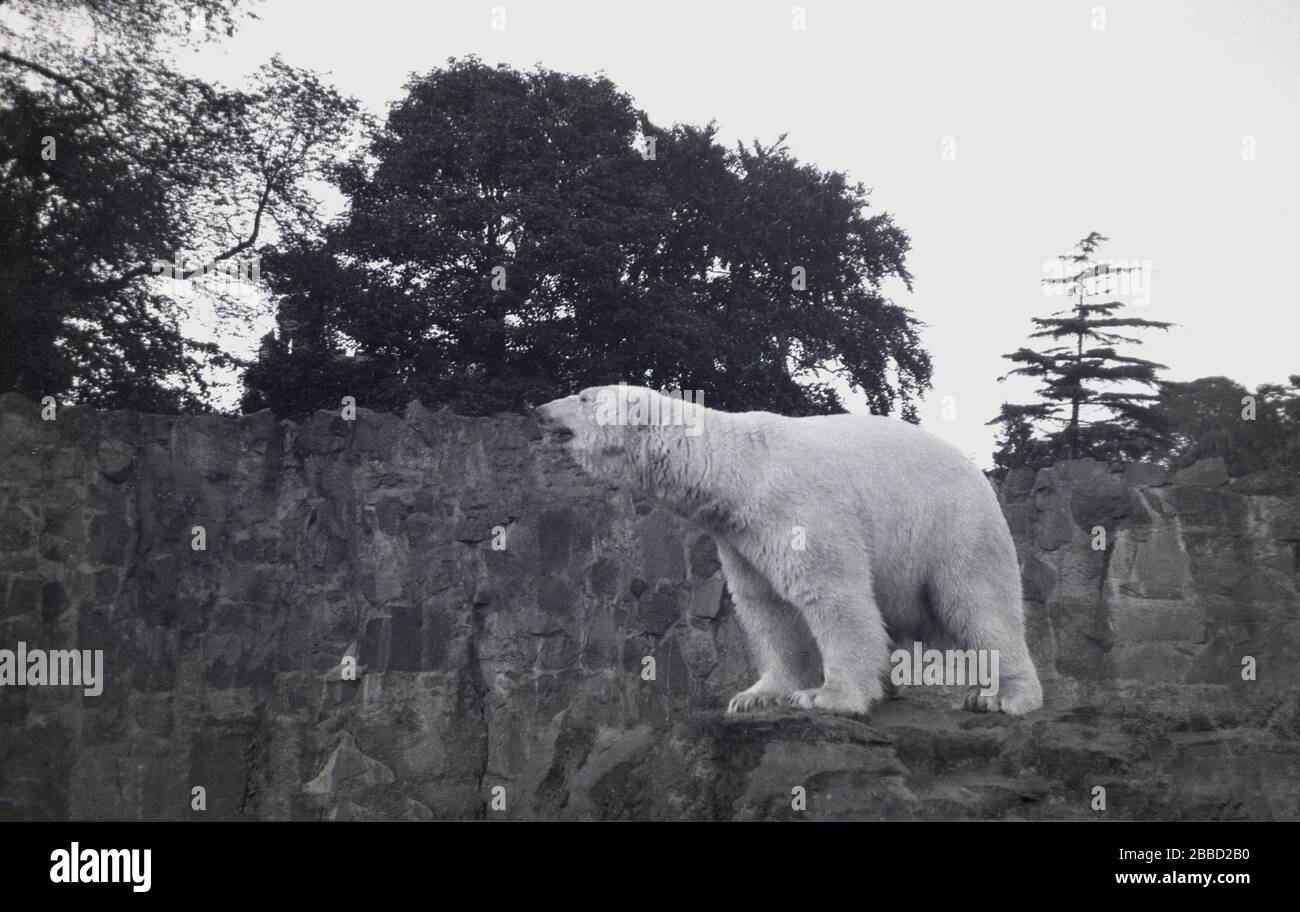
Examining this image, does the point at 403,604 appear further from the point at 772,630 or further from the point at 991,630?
the point at 991,630

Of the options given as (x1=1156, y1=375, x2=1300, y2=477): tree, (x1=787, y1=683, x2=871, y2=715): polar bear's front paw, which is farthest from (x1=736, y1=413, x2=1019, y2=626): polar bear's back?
(x1=1156, y1=375, x2=1300, y2=477): tree

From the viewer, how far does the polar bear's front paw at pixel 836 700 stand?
5531 mm

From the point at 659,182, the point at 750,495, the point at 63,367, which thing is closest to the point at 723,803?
the point at 750,495

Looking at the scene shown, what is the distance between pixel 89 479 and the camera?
9633 mm

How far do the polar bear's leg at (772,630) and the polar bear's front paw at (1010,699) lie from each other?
747 millimetres

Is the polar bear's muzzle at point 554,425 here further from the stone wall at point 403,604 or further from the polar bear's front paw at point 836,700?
the stone wall at point 403,604

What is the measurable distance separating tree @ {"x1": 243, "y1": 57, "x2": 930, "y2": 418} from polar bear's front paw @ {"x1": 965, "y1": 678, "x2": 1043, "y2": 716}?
442 inches

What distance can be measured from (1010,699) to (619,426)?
83.3 inches

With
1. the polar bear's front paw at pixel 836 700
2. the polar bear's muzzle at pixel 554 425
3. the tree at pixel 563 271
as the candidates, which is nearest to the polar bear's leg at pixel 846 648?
the polar bear's front paw at pixel 836 700

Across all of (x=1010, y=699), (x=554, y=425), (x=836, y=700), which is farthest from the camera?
(x=554, y=425)

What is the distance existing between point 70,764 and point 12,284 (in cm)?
808

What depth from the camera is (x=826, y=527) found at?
570 centimetres

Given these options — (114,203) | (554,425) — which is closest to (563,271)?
(114,203)

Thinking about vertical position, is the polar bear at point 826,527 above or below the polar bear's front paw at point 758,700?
above
